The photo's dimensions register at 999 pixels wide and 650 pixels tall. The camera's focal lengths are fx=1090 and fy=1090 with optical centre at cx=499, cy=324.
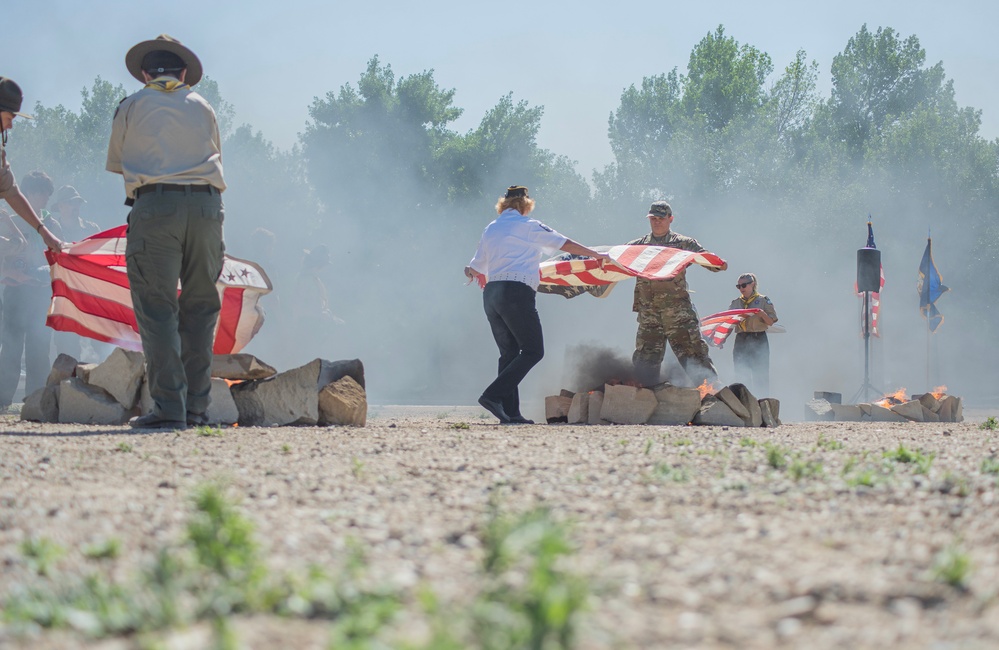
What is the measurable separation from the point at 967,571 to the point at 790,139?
41.0 metres

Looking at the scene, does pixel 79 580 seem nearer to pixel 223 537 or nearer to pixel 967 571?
pixel 223 537

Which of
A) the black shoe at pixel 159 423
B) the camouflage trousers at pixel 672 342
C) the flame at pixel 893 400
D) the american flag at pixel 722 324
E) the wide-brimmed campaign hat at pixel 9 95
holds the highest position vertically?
the wide-brimmed campaign hat at pixel 9 95

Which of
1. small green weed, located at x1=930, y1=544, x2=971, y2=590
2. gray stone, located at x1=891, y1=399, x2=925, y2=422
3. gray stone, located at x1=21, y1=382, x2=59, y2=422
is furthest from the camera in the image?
gray stone, located at x1=891, y1=399, x2=925, y2=422

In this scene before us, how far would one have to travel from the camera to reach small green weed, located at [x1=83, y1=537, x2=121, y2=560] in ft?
8.48

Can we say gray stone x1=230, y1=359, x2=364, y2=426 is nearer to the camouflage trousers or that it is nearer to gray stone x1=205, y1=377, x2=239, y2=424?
gray stone x1=205, y1=377, x2=239, y2=424

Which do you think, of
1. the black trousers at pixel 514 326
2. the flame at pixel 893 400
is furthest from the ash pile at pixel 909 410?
the black trousers at pixel 514 326

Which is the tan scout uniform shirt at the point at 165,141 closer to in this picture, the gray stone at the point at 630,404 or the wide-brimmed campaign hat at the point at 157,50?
the wide-brimmed campaign hat at the point at 157,50

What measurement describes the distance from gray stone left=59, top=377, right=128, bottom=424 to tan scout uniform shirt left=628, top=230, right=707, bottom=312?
4508 mm

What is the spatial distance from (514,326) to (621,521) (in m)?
5.34

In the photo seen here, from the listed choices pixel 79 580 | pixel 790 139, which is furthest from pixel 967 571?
pixel 790 139

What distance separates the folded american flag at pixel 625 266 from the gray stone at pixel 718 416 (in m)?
1.11

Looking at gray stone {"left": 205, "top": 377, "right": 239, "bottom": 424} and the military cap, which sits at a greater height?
the military cap

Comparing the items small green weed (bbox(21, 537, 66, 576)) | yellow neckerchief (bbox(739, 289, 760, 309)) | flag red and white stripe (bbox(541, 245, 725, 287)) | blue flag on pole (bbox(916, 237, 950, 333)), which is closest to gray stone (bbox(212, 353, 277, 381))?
flag red and white stripe (bbox(541, 245, 725, 287))

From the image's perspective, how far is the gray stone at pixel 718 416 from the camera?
341 inches
